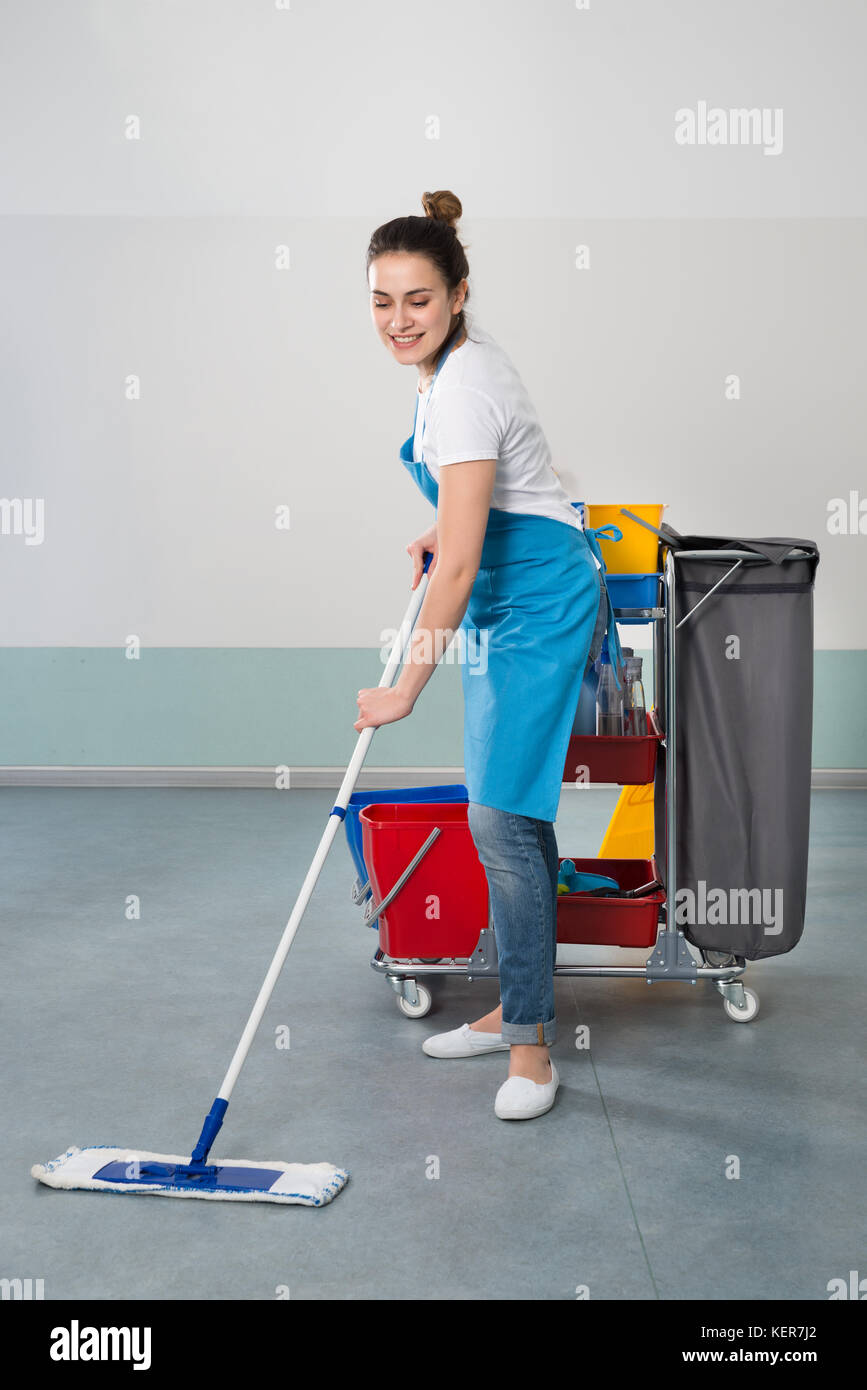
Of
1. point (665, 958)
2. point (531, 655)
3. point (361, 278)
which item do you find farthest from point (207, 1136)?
point (361, 278)

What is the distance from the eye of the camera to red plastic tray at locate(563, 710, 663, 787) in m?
2.39

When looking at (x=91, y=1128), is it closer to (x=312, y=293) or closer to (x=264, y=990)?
(x=264, y=990)

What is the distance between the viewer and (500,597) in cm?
203

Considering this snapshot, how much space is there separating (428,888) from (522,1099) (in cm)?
50

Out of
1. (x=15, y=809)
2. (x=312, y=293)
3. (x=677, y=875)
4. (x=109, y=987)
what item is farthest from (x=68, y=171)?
(x=677, y=875)

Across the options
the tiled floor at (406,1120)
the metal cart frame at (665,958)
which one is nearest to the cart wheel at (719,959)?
the metal cart frame at (665,958)

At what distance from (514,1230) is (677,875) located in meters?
0.88

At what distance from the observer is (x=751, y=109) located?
4.93 m

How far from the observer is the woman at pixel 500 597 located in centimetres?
183

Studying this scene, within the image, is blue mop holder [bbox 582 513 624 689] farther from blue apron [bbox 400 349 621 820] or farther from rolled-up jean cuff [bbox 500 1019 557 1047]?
rolled-up jean cuff [bbox 500 1019 557 1047]

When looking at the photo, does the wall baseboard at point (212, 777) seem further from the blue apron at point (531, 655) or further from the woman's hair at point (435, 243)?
the woman's hair at point (435, 243)

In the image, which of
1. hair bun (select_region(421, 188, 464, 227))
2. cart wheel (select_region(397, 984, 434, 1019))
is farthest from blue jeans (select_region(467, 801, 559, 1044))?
hair bun (select_region(421, 188, 464, 227))

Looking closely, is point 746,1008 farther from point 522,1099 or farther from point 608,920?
point 522,1099

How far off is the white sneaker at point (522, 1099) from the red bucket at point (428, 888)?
41cm
